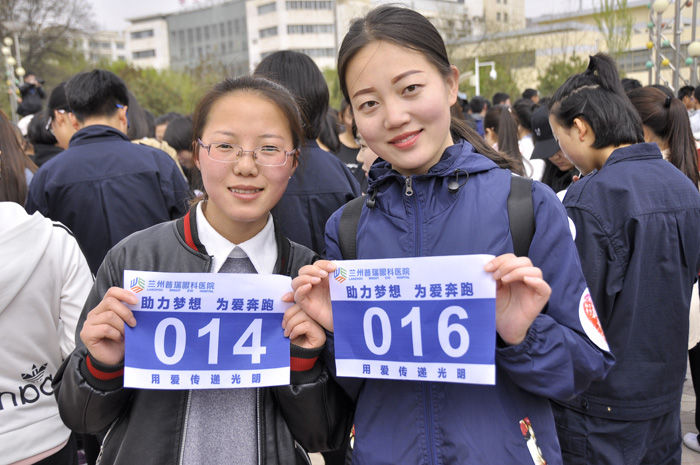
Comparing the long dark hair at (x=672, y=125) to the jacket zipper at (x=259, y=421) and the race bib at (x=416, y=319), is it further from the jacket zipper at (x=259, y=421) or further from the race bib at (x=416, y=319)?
the jacket zipper at (x=259, y=421)

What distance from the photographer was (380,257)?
1.78m

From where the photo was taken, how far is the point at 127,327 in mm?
1762

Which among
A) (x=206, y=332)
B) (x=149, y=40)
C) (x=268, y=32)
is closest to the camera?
(x=206, y=332)

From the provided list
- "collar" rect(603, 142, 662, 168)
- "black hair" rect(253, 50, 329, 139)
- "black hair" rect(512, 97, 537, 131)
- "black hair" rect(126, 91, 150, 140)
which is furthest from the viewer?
"black hair" rect(512, 97, 537, 131)

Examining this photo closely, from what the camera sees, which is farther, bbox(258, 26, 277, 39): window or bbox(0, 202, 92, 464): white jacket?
bbox(258, 26, 277, 39): window

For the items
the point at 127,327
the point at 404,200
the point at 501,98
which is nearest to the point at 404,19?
the point at 404,200

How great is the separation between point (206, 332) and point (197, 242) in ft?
1.00

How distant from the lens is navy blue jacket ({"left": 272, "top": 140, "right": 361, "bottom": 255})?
306 centimetres

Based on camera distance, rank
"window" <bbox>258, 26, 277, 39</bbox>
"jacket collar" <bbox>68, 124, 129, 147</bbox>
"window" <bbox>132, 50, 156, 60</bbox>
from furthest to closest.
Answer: "window" <bbox>132, 50, 156, 60</bbox>, "window" <bbox>258, 26, 277, 39</bbox>, "jacket collar" <bbox>68, 124, 129, 147</bbox>

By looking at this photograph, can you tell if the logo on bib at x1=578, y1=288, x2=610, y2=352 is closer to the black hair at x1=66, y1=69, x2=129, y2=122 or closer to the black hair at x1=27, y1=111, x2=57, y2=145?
the black hair at x1=66, y1=69, x2=129, y2=122

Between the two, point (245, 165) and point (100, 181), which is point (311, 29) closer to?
point (100, 181)

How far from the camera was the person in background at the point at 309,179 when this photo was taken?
10.1 ft

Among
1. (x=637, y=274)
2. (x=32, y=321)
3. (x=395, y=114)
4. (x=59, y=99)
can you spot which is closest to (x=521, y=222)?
(x=395, y=114)

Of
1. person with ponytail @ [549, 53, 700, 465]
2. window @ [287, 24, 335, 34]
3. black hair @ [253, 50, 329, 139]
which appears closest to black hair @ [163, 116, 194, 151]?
black hair @ [253, 50, 329, 139]
